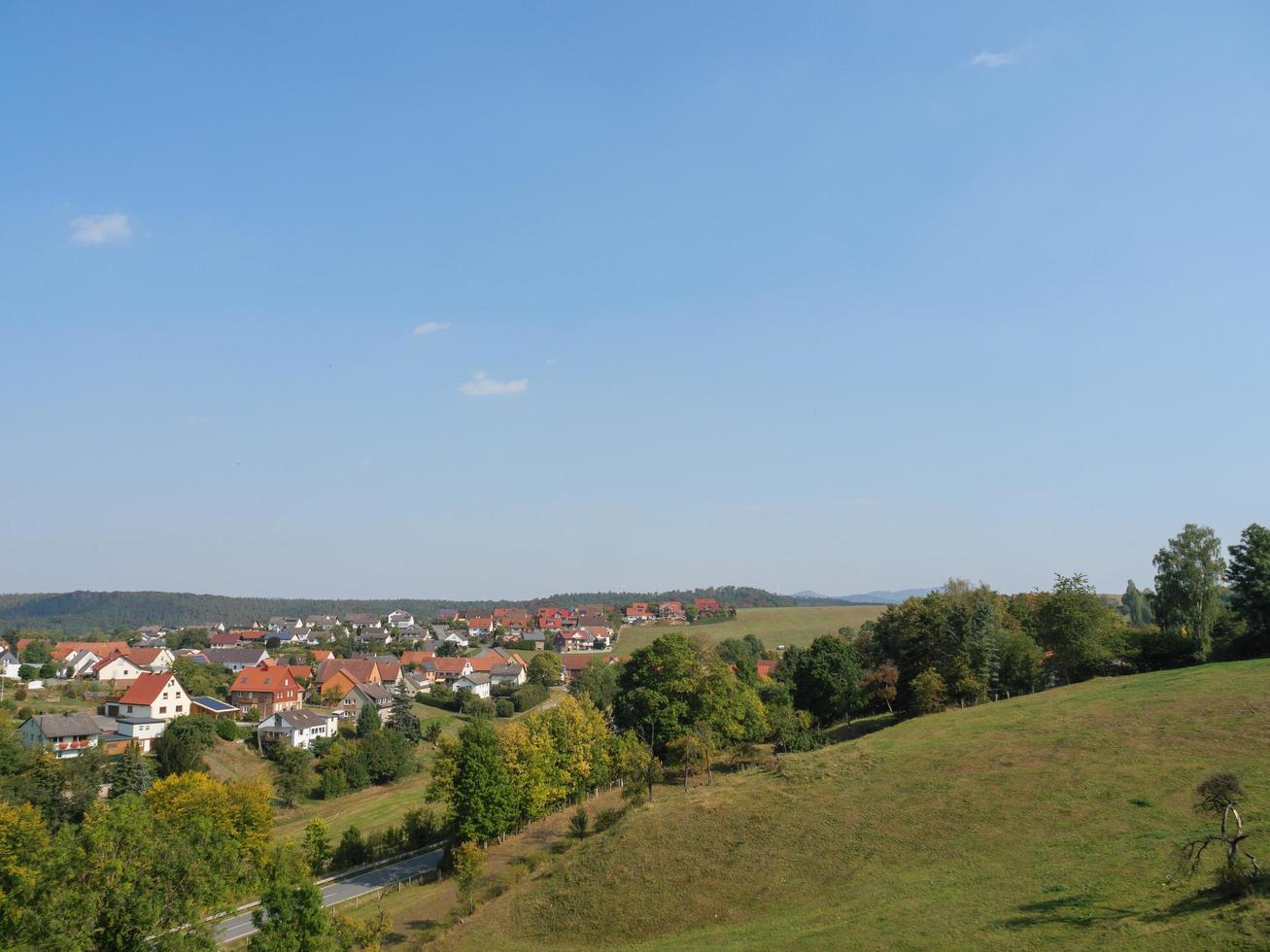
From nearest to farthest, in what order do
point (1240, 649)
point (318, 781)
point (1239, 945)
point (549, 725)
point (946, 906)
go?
point (1239, 945) < point (946, 906) < point (549, 725) < point (1240, 649) < point (318, 781)

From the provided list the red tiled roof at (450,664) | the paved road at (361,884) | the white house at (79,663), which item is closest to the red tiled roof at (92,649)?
the white house at (79,663)

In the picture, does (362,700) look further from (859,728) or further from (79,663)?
(859,728)

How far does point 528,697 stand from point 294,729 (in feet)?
128

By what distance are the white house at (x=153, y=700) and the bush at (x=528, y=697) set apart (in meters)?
44.9

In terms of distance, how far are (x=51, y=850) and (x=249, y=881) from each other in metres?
19.3

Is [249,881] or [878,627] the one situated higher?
[878,627]

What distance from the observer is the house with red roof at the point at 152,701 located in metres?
83.7

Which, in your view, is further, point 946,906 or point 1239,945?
point 946,906

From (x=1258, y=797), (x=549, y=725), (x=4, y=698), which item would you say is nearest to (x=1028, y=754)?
(x=1258, y=797)

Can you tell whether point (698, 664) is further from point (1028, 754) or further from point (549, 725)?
point (1028, 754)

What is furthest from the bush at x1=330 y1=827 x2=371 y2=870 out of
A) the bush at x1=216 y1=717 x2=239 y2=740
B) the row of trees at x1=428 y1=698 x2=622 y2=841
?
the bush at x1=216 y1=717 x2=239 y2=740

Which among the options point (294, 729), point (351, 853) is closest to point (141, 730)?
point (294, 729)

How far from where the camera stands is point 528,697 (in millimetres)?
117875

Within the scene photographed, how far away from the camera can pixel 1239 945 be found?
64.7 ft
